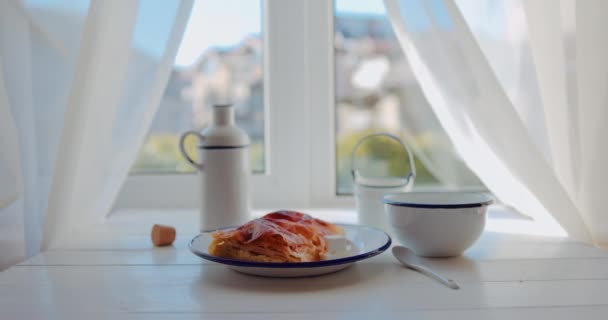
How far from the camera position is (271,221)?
0.89 metres

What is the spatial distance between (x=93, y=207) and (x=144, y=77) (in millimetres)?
274

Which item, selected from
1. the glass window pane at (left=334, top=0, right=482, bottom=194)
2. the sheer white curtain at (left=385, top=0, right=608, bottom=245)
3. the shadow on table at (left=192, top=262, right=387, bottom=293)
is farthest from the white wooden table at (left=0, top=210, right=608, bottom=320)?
the glass window pane at (left=334, top=0, right=482, bottom=194)

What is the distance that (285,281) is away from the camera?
830 mm

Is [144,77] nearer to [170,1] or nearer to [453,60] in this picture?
[170,1]

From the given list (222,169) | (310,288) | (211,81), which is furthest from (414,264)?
(211,81)

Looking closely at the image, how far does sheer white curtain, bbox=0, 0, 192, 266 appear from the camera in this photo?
3.41 ft

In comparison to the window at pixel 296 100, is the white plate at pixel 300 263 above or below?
below

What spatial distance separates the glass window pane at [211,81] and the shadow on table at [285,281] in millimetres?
613

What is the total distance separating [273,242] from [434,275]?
0.76ft

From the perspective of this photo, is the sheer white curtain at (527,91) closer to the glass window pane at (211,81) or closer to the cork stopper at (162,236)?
the glass window pane at (211,81)

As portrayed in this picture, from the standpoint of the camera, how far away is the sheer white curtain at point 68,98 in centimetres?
104

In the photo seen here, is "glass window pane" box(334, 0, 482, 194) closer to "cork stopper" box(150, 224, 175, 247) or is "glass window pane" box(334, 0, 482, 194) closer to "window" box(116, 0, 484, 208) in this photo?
"window" box(116, 0, 484, 208)

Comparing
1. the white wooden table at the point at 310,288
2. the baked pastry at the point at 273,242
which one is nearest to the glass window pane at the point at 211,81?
the white wooden table at the point at 310,288

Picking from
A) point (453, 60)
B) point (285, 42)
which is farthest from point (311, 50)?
point (453, 60)
